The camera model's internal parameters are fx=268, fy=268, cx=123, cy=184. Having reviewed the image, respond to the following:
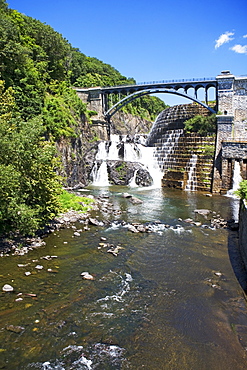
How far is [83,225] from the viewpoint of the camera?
1888 cm

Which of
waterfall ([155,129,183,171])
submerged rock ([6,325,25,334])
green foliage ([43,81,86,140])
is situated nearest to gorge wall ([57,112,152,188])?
green foliage ([43,81,86,140])

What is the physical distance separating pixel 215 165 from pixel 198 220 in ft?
51.6

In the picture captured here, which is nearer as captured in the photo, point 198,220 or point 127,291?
point 127,291

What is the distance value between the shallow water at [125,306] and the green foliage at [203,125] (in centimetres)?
2511

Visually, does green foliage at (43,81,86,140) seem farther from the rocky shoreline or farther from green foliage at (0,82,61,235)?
green foliage at (0,82,61,235)

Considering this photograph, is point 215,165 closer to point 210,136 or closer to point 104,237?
point 210,136

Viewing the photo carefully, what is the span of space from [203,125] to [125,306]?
33879mm

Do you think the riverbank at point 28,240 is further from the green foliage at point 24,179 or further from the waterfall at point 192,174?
the waterfall at point 192,174

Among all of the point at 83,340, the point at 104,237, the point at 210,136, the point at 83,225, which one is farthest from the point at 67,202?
the point at 210,136

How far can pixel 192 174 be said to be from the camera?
118 feet

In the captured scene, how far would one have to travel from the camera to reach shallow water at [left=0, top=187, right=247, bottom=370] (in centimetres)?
739

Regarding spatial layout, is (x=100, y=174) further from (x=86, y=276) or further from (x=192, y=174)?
(x=86, y=276)

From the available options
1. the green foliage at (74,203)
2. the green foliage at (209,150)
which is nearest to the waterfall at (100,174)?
the green foliage at (74,203)

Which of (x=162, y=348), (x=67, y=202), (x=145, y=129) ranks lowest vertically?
(x=162, y=348)
